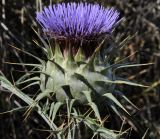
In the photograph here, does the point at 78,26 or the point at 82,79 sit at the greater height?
the point at 78,26

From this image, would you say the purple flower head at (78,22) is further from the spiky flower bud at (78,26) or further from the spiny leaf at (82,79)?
the spiny leaf at (82,79)

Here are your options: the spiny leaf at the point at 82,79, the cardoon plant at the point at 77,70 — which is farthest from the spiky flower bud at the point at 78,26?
the spiny leaf at the point at 82,79

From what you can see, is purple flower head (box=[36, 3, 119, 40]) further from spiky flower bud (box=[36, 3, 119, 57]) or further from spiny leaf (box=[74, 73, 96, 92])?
spiny leaf (box=[74, 73, 96, 92])

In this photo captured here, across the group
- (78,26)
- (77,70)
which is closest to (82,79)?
(77,70)

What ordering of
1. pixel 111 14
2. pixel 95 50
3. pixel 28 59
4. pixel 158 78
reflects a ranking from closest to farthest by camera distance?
1. pixel 95 50
2. pixel 111 14
3. pixel 28 59
4. pixel 158 78

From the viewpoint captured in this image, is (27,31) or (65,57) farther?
(27,31)

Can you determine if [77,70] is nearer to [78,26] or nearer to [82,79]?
[82,79]

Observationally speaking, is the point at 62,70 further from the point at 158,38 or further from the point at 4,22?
the point at 158,38

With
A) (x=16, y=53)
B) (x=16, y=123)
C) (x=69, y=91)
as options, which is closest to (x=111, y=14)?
(x=69, y=91)
